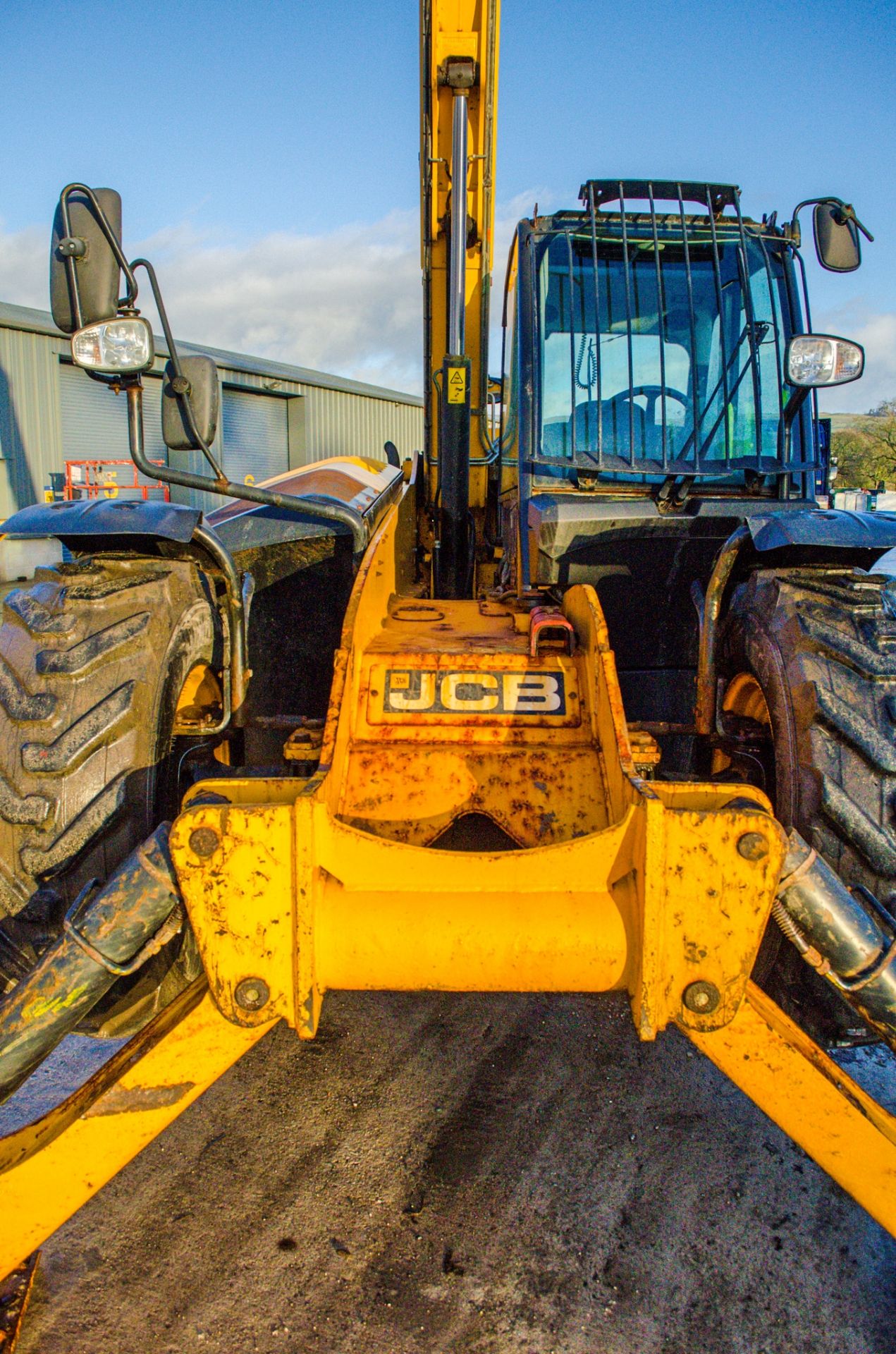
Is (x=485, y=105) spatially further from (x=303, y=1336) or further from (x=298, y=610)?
(x=303, y=1336)

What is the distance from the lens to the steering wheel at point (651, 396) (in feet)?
11.9

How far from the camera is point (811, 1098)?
5.61 ft

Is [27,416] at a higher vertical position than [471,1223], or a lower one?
higher

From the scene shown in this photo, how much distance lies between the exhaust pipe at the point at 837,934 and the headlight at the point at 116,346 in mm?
2098

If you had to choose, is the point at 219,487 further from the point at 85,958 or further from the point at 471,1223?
the point at 471,1223

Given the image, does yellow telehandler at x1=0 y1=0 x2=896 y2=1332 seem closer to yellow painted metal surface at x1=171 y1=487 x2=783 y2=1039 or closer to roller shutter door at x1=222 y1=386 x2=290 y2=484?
yellow painted metal surface at x1=171 y1=487 x2=783 y2=1039

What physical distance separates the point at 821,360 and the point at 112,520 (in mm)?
2368

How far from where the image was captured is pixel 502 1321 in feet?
6.17

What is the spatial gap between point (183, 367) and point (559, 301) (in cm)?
176

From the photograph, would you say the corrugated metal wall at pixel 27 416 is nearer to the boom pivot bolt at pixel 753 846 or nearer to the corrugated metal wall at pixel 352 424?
the corrugated metal wall at pixel 352 424

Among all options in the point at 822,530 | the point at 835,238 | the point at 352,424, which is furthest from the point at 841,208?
the point at 352,424

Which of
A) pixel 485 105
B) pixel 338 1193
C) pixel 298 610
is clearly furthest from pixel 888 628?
pixel 485 105

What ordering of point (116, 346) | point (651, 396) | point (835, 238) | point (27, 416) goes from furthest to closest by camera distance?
point (27, 416), point (651, 396), point (835, 238), point (116, 346)

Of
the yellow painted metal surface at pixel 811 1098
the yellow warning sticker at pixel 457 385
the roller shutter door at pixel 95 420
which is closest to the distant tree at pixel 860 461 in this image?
the roller shutter door at pixel 95 420
